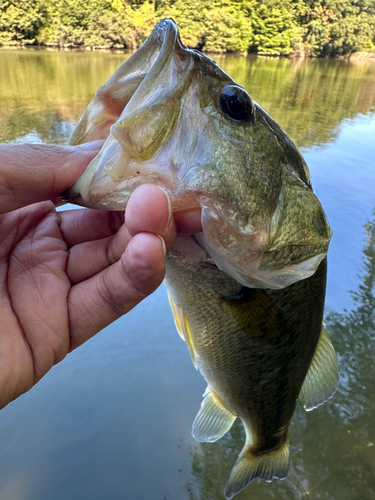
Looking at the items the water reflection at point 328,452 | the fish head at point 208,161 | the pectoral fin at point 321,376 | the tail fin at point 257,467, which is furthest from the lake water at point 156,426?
the fish head at point 208,161

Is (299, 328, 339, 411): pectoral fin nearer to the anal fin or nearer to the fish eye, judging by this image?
the anal fin

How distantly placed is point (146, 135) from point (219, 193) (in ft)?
0.68

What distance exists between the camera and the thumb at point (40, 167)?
36.9 inches

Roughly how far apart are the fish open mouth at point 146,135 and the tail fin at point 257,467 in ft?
4.15

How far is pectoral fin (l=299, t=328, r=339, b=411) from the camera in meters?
1.43

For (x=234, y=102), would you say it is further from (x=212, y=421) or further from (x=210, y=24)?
(x=210, y=24)

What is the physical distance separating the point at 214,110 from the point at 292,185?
0.28m

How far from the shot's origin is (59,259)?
1117mm

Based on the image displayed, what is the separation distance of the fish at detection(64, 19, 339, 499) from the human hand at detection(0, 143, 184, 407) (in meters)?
0.08

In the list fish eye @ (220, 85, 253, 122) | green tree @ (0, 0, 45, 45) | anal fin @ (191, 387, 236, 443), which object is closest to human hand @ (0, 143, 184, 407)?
fish eye @ (220, 85, 253, 122)

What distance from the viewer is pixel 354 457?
203 centimetres

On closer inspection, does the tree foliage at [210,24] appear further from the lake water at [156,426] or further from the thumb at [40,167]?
the thumb at [40,167]

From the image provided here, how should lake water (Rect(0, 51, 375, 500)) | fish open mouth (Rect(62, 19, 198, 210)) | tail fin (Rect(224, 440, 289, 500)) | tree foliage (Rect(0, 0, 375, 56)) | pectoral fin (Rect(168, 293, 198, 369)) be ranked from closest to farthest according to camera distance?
fish open mouth (Rect(62, 19, 198, 210))
pectoral fin (Rect(168, 293, 198, 369))
tail fin (Rect(224, 440, 289, 500))
lake water (Rect(0, 51, 375, 500))
tree foliage (Rect(0, 0, 375, 56))

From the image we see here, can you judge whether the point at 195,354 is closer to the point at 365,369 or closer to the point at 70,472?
the point at 70,472
